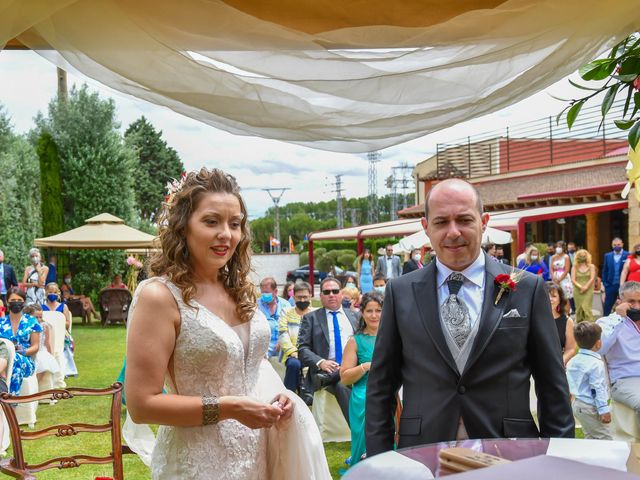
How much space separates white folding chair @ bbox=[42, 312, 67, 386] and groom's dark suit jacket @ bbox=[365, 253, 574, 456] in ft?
28.7

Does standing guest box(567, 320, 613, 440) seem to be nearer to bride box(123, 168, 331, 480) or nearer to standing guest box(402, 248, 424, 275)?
bride box(123, 168, 331, 480)

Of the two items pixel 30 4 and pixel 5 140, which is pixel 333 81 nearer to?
pixel 30 4

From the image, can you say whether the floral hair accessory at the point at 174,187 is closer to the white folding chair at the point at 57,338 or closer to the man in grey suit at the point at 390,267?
the white folding chair at the point at 57,338

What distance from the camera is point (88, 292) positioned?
2505 centimetres

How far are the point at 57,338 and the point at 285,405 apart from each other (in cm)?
934

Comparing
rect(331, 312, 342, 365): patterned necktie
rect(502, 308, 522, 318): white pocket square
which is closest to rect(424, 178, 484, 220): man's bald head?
rect(502, 308, 522, 318): white pocket square

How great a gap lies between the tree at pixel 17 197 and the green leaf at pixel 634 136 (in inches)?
986

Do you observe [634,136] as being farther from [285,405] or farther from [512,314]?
[285,405]

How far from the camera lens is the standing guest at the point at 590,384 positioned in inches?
230

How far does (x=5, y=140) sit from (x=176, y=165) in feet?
105

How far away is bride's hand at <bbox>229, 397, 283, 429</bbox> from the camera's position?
243 cm

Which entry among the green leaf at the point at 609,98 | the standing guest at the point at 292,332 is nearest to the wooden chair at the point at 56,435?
the green leaf at the point at 609,98

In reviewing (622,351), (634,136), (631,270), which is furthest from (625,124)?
(631,270)

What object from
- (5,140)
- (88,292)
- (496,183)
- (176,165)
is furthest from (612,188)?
(176,165)
